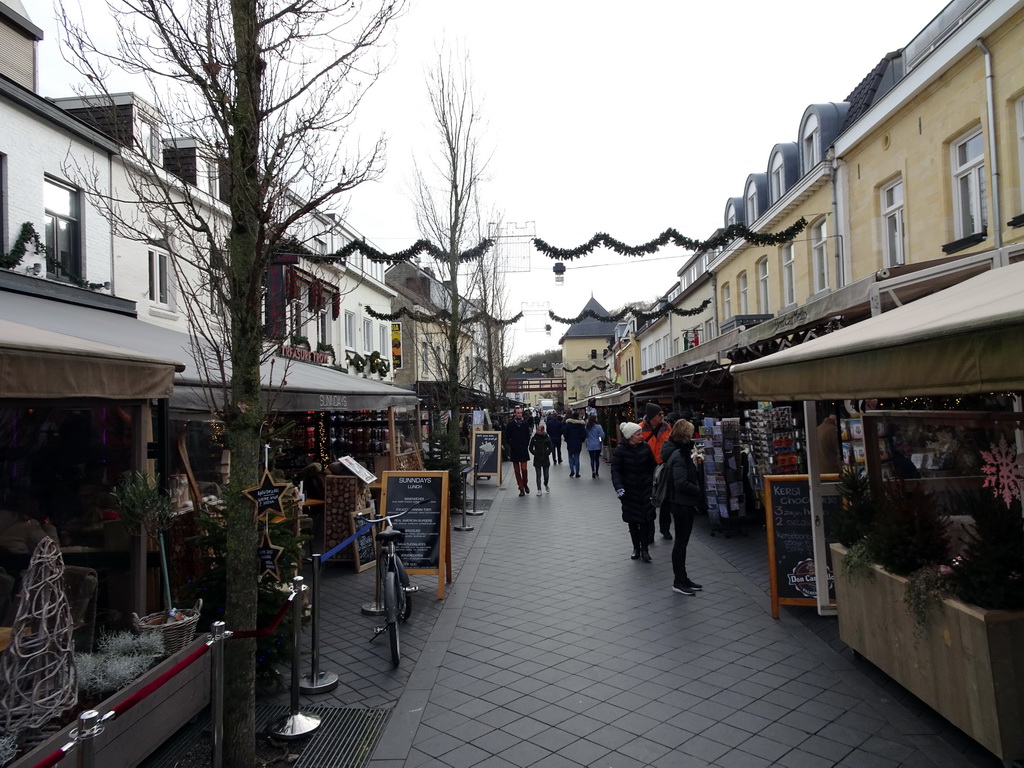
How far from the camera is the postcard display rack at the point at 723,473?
10328 millimetres

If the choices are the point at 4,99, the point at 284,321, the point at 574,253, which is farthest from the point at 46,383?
the point at 574,253

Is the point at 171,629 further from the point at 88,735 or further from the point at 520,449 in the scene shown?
the point at 520,449

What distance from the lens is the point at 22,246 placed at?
9.14 metres

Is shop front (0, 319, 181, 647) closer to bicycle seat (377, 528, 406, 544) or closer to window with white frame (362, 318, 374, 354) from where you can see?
bicycle seat (377, 528, 406, 544)

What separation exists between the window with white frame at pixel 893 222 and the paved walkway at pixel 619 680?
872cm

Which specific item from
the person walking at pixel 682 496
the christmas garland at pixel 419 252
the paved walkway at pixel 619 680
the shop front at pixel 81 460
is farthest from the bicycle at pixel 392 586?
the christmas garland at pixel 419 252

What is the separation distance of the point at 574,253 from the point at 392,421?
5.02 meters

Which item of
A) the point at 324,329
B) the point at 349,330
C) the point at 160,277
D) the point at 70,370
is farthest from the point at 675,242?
the point at 349,330

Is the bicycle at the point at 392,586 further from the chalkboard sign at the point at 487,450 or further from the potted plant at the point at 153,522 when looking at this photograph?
the chalkboard sign at the point at 487,450

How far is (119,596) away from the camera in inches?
196

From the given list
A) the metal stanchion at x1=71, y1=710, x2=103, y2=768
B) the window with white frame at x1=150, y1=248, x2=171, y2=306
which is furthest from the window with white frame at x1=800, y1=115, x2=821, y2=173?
the metal stanchion at x1=71, y1=710, x2=103, y2=768

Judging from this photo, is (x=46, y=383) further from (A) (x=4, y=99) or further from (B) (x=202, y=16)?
(A) (x=4, y=99)

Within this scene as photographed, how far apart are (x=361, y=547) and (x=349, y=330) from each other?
16846 millimetres

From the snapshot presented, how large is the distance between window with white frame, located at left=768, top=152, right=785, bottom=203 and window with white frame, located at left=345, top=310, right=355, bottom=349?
14500mm
